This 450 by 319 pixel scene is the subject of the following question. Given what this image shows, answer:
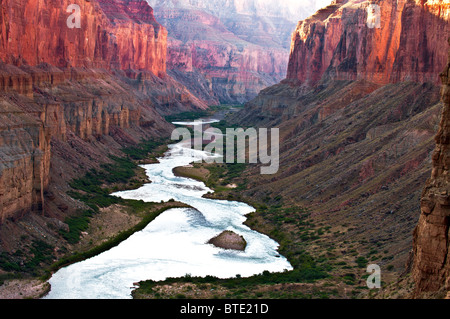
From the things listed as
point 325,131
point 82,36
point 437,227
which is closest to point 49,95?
point 82,36

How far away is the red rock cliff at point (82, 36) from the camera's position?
201 feet

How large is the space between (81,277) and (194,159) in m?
57.4

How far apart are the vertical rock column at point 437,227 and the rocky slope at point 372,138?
87 cm

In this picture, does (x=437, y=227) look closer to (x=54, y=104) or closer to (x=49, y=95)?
(x=54, y=104)

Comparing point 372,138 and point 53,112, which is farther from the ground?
point 53,112

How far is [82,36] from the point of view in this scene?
92438 mm

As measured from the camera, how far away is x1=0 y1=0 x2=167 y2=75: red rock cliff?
61.1 metres

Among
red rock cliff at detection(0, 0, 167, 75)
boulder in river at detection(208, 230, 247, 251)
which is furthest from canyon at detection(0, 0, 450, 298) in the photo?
boulder in river at detection(208, 230, 247, 251)

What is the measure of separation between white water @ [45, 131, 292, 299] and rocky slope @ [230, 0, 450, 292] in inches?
220

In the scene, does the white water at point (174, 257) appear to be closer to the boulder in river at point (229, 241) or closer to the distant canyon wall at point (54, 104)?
the boulder in river at point (229, 241)

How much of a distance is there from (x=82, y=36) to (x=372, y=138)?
51463 millimetres

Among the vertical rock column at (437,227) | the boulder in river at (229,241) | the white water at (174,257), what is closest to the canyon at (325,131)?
the vertical rock column at (437,227)

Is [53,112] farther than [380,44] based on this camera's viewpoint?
No

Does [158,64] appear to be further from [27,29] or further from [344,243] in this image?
[344,243]
